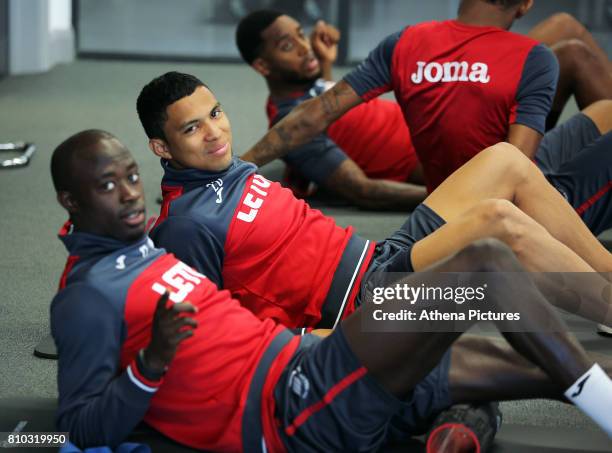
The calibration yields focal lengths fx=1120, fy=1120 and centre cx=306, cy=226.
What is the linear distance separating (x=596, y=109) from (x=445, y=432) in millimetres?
2029

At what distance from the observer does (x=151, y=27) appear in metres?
8.95

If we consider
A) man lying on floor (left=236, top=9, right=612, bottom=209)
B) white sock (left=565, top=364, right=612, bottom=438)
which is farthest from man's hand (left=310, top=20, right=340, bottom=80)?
white sock (left=565, top=364, right=612, bottom=438)

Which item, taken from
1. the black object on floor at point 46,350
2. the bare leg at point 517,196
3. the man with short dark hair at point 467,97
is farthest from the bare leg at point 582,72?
the black object on floor at point 46,350

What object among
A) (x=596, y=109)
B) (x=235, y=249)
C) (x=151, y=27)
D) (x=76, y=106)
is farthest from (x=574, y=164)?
(x=151, y=27)

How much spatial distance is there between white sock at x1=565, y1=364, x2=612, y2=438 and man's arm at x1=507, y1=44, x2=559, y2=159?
136 cm

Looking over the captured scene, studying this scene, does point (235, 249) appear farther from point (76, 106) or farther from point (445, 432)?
point (76, 106)

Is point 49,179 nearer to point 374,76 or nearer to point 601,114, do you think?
point 374,76

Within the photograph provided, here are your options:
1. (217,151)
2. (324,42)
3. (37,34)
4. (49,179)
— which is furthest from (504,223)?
(37,34)

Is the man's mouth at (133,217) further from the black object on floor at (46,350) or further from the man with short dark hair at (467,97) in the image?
the man with short dark hair at (467,97)

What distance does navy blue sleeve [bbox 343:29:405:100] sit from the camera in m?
3.57

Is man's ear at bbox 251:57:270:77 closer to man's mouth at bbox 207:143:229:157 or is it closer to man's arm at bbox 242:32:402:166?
man's arm at bbox 242:32:402:166

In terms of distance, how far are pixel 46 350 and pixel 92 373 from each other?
1.01 m

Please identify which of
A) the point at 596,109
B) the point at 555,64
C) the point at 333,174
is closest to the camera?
the point at 555,64

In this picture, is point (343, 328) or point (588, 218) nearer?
point (343, 328)
